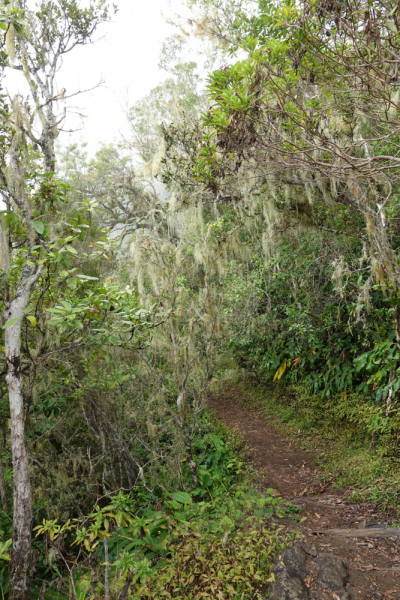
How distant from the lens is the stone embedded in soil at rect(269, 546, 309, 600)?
2.98 m

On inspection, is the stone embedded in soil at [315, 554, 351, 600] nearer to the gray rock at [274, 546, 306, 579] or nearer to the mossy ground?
the gray rock at [274, 546, 306, 579]

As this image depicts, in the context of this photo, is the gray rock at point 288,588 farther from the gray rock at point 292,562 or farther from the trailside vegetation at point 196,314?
the trailside vegetation at point 196,314

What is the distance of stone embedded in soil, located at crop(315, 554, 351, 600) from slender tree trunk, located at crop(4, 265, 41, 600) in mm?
2454

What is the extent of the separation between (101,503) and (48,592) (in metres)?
1.15

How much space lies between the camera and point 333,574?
315cm

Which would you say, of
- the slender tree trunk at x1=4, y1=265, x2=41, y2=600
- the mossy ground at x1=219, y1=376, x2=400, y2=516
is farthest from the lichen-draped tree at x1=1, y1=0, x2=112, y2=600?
the mossy ground at x1=219, y1=376, x2=400, y2=516

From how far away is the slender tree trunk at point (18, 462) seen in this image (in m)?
2.79

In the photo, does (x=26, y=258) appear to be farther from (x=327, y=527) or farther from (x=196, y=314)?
(x=327, y=527)

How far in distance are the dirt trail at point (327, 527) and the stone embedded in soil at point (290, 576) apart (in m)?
0.05

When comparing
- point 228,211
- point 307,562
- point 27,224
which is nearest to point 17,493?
point 27,224

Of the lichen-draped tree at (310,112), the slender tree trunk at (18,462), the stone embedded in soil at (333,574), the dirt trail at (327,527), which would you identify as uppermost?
the lichen-draped tree at (310,112)

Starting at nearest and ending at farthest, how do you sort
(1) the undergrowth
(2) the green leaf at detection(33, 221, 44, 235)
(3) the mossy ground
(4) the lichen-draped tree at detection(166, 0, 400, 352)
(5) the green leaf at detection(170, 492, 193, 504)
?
(2) the green leaf at detection(33, 221, 44, 235)
(1) the undergrowth
(4) the lichen-draped tree at detection(166, 0, 400, 352)
(5) the green leaf at detection(170, 492, 193, 504)
(3) the mossy ground

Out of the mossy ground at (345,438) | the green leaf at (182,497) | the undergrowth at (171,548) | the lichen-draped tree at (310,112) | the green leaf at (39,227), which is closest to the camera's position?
the green leaf at (39,227)

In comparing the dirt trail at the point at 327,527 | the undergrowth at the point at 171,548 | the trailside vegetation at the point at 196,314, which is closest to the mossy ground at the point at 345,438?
the trailside vegetation at the point at 196,314
